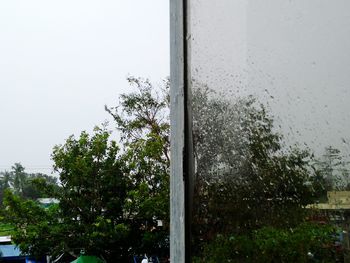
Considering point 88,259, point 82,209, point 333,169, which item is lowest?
point 88,259

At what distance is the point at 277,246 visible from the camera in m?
0.52

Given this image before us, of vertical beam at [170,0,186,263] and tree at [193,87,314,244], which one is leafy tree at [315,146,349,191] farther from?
vertical beam at [170,0,186,263]

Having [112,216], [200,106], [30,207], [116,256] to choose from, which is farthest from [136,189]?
[200,106]

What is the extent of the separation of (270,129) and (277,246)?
14cm

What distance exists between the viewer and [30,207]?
26.8 ft

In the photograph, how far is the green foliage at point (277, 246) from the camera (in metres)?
0.48

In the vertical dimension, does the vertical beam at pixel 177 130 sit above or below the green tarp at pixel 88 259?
above

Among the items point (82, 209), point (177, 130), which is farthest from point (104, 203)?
point (177, 130)

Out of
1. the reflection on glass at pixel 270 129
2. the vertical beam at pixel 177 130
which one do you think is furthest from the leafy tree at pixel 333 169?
the vertical beam at pixel 177 130

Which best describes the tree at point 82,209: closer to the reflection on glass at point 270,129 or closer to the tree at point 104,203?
the tree at point 104,203

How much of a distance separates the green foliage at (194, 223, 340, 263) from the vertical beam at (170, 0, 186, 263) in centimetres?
5

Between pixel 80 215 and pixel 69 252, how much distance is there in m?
0.68

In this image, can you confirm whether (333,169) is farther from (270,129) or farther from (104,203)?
(104,203)

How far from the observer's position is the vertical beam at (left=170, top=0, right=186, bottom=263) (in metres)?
0.63
